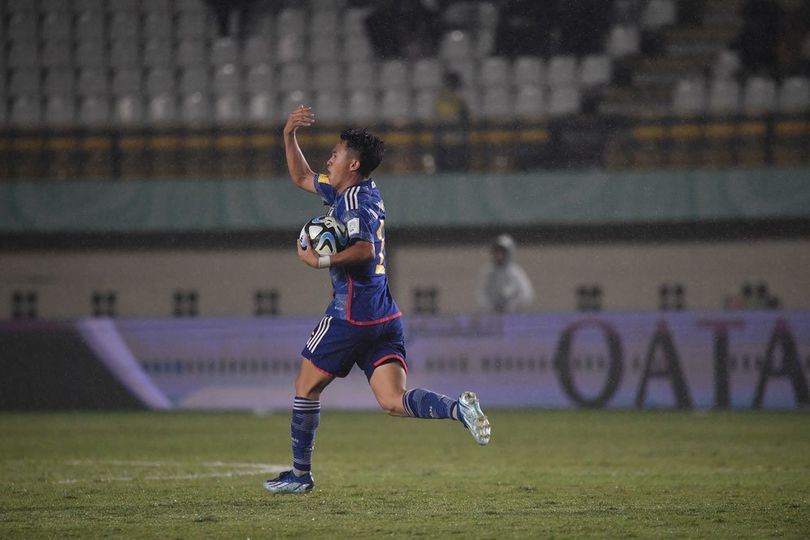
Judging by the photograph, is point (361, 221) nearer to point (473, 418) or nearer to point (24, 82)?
point (473, 418)

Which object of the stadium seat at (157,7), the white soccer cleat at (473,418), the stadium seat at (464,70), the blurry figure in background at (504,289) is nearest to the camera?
the white soccer cleat at (473,418)

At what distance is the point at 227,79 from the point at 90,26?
91.8 inches

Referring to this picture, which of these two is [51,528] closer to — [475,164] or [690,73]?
[475,164]

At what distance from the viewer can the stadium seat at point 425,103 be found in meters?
18.5

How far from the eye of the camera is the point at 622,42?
19.2 metres

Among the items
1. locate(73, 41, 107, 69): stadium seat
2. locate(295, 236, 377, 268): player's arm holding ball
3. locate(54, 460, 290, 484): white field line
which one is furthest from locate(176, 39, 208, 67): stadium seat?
locate(295, 236, 377, 268): player's arm holding ball

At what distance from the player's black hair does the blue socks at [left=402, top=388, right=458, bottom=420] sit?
1.23 meters

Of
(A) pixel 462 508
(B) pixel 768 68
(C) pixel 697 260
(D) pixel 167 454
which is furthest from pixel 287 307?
(A) pixel 462 508

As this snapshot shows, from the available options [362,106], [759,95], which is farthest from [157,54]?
[759,95]

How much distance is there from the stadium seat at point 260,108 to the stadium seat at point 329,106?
2.18ft

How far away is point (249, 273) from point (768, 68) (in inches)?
325

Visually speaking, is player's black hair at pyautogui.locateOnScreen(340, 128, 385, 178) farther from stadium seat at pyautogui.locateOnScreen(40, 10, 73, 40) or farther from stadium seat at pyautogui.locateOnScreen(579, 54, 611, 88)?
stadium seat at pyautogui.locateOnScreen(40, 10, 73, 40)

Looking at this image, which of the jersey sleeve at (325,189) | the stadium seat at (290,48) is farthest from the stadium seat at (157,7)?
the jersey sleeve at (325,189)

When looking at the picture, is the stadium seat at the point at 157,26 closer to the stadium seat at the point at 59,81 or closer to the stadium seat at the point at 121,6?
the stadium seat at the point at 121,6
